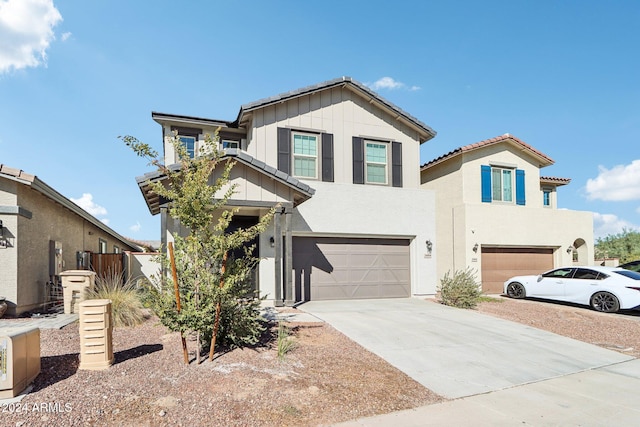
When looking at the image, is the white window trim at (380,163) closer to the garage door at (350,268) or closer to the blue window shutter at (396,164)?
A: the blue window shutter at (396,164)

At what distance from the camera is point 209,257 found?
20.8ft

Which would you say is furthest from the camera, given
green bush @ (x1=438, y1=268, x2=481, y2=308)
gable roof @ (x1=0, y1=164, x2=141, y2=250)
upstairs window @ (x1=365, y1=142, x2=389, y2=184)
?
upstairs window @ (x1=365, y1=142, x2=389, y2=184)

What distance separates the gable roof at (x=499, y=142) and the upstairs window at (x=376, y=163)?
3.56 m

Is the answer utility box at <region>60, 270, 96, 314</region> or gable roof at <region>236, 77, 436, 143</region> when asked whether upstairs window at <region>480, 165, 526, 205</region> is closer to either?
gable roof at <region>236, 77, 436, 143</region>

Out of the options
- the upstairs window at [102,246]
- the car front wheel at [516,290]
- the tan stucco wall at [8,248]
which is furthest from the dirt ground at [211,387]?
the upstairs window at [102,246]

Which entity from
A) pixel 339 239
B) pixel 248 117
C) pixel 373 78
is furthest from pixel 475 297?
pixel 248 117

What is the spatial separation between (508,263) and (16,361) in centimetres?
1685

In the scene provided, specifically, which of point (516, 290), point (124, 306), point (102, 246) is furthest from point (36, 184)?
point (516, 290)

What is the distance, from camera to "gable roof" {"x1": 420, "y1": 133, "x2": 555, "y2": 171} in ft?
54.2

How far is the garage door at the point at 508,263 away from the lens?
1645 centimetres

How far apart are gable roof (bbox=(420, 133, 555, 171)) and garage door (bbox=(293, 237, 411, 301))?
182 inches

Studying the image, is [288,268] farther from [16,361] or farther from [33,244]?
[16,361]

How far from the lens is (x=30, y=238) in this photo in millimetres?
9977

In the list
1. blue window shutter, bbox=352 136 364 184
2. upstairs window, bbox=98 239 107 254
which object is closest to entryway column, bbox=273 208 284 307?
blue window shutter, bbox=352 136 364 184
